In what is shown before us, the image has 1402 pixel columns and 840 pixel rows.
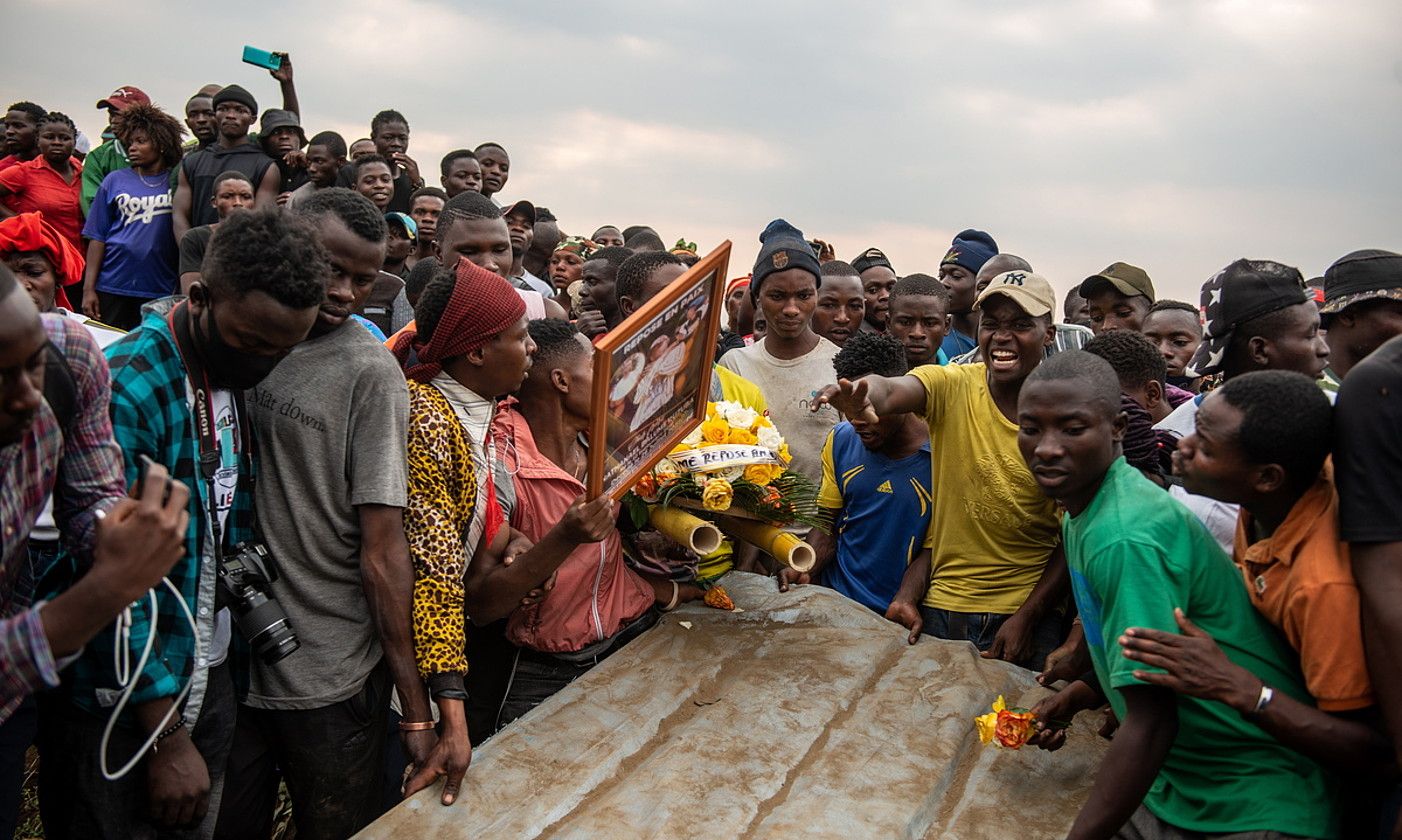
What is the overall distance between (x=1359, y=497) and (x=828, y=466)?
2417mm

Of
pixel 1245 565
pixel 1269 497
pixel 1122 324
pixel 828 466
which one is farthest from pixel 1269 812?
pixel 1122 324

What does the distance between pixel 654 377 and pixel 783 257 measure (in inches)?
89.6

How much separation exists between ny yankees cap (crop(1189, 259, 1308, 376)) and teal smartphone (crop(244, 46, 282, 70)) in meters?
8.77

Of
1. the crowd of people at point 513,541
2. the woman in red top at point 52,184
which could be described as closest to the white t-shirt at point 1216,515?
the crowd of people at point 513,541

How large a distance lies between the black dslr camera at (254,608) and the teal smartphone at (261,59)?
8163 millimetres

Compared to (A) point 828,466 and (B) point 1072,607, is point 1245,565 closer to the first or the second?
(B) point 1072,607

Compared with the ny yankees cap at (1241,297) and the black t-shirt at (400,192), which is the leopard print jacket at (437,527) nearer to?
the ny yankees cap at (1241,297)

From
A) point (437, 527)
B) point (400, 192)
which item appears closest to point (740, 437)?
point (437, 527)

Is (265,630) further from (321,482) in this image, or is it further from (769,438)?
(769,438)

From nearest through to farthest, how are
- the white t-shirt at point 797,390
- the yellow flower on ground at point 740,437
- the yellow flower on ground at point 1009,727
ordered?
the yellow flower on ground at point 1009,727 → the yellow flower on ground at point 740,437 → the white t-shirt at point 797,390

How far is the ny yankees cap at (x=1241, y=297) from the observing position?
3.60 m

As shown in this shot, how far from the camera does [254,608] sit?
269cm

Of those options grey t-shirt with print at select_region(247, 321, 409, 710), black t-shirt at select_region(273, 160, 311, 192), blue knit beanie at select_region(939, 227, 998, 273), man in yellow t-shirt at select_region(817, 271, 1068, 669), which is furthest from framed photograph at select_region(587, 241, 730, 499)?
black t-shirt at select_region(273, 160, 311, 192)

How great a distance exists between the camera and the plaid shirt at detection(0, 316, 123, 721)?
197 centimetres
